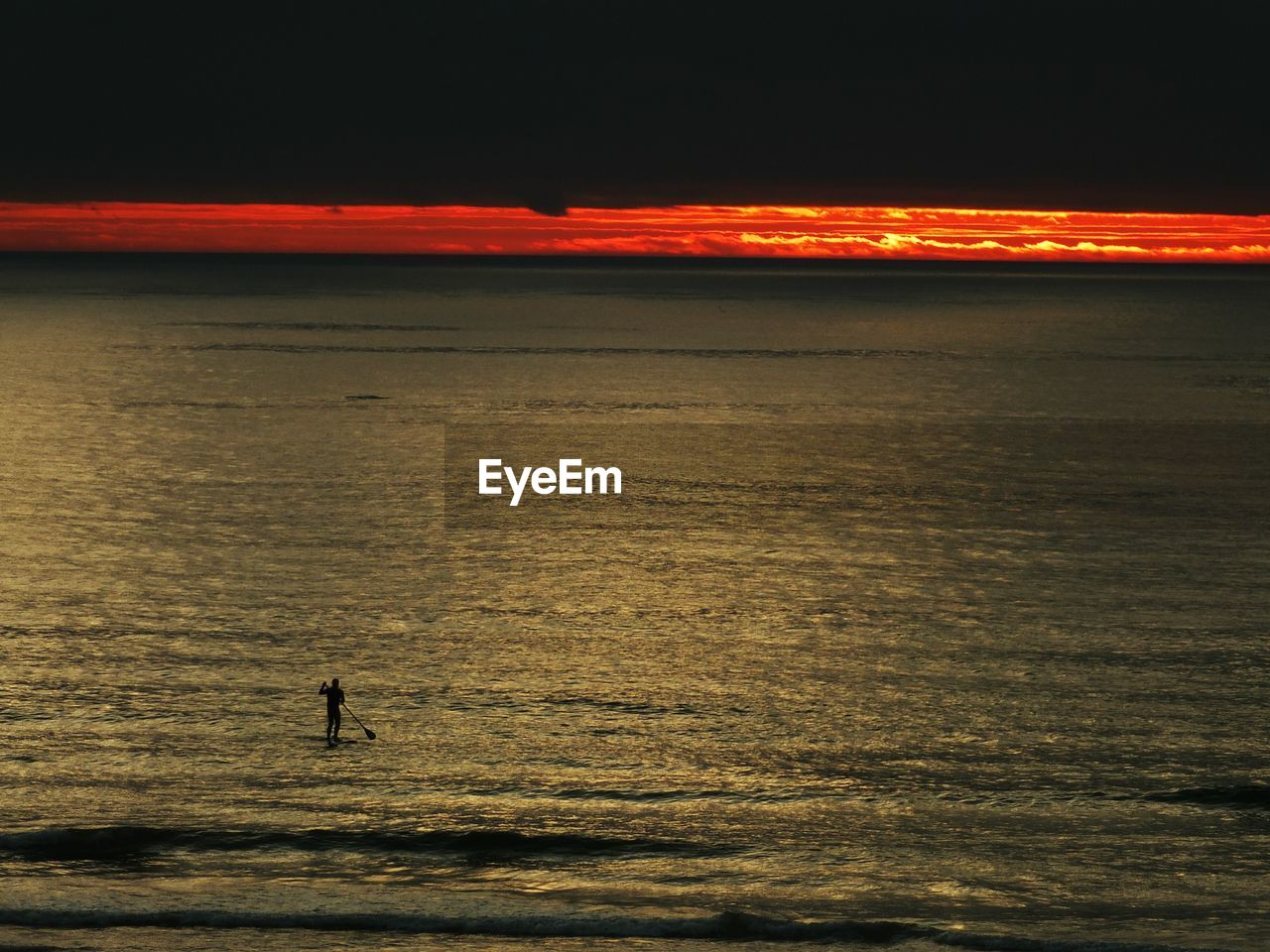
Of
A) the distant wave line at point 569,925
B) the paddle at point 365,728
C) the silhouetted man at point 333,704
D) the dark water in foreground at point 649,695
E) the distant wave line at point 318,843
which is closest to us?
the distant wave line at point 569,925

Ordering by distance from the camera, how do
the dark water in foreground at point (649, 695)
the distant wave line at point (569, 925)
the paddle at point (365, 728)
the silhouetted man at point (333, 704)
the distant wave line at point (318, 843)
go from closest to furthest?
the distant wave line at point (569, 925)
the dark water in foreground at point (649, 695)
the distant wave line at point (318, 843)
the silhouetted man at point (333, 704)
the paddle at point (365, 728)

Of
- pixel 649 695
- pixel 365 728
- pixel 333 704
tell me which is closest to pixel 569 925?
pixel 333 704

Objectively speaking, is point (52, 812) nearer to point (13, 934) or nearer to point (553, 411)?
point (13, 934)

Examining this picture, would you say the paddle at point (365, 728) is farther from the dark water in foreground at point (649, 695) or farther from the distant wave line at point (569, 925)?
the distant wave line at point (569, 925)

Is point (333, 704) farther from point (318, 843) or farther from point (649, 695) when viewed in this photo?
point (649, 695)

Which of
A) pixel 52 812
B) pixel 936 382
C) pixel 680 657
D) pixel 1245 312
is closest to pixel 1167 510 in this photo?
pixel 680 657

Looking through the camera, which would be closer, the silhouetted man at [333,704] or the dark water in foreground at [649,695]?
the dark water in foreground at [649,695]

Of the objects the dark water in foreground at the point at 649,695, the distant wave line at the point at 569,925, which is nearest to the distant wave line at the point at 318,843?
the dark water in foreground at the point at 649,695

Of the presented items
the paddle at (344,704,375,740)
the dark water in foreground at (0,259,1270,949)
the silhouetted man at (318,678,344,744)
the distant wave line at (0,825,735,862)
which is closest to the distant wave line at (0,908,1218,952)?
the dark water in foreground at (0,259,1270,949)
